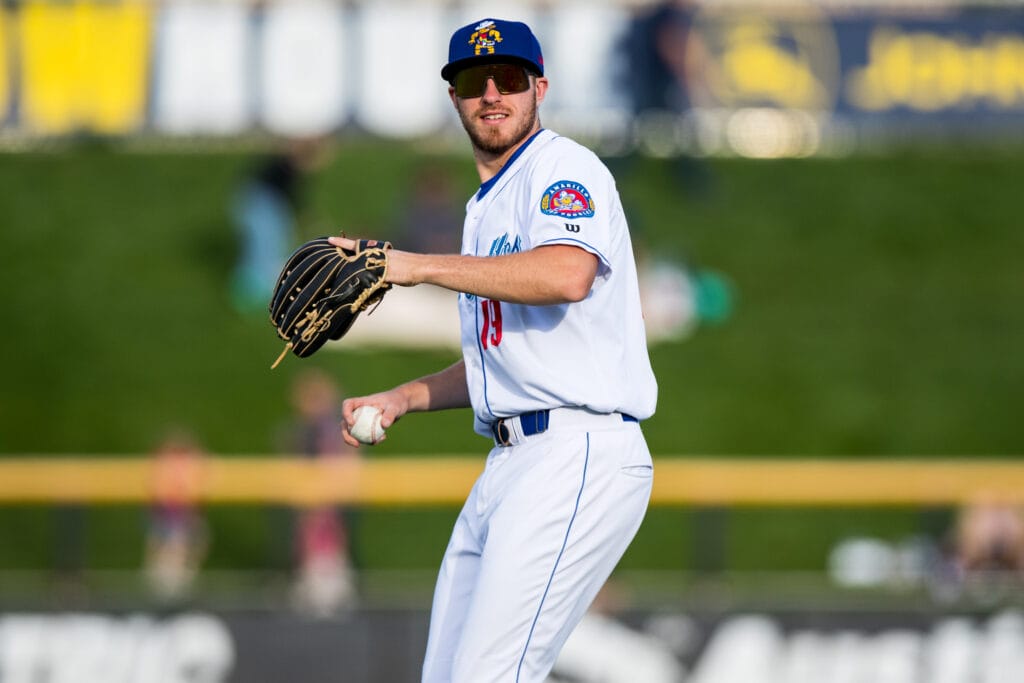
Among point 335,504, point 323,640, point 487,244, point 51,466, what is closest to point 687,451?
point 335,504

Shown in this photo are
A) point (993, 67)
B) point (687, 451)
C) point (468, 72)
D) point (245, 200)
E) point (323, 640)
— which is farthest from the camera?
point (993, 67)

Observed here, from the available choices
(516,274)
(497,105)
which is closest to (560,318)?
(516,274)

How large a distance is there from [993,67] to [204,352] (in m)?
9.40

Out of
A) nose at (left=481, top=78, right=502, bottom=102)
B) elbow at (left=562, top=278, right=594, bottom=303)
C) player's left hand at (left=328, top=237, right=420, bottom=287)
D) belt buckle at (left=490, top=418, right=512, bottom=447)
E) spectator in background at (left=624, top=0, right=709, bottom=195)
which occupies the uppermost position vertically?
spectator in background at (left=624, top=0, right=709, bottom=195)

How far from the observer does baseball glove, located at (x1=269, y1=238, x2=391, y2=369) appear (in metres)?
3.52

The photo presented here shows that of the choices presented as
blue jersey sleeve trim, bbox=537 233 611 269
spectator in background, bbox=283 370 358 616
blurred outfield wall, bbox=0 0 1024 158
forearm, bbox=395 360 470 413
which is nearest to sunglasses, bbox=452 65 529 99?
blue jersey sleeve trim, bbox=537 233 611 269

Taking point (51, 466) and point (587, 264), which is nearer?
point (587, 264)

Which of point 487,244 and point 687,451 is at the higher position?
point 487,244

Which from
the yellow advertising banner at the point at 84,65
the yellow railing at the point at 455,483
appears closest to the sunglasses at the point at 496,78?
the yellow railing at the point at 455,483

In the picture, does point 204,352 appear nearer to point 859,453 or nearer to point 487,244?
point 859,453

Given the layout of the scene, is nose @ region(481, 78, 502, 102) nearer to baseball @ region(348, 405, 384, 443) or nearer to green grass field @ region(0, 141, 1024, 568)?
baseball @ region(348, 405, 384, 443)

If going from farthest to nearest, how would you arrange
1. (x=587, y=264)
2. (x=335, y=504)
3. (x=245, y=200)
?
(x=245, y=200)
(x=335, y=504)
(x=587, y=264)

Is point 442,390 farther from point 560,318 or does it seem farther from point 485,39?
point 485,39

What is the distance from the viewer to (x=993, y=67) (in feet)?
57.8
